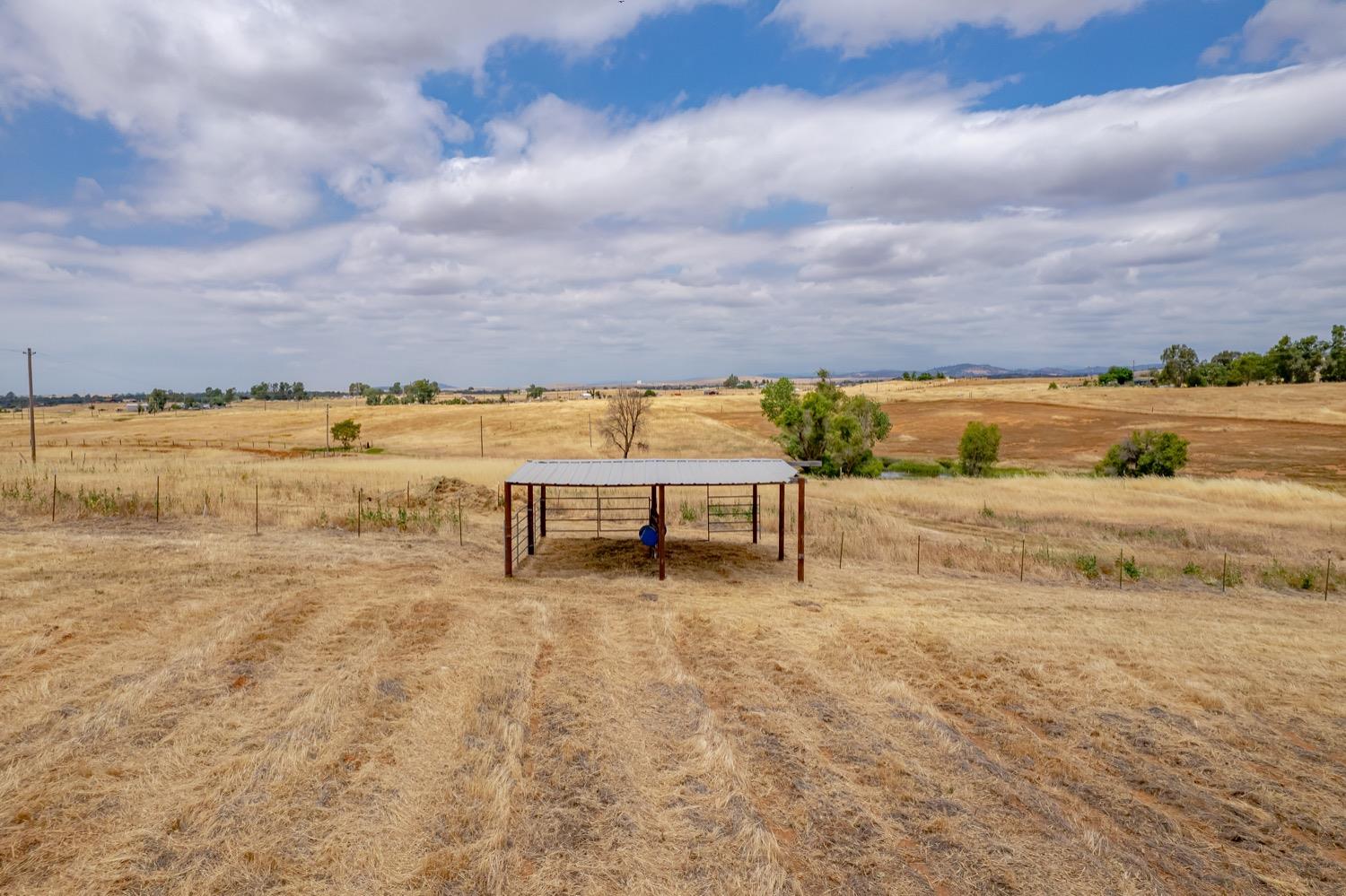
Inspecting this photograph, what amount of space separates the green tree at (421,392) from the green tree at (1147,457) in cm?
11407

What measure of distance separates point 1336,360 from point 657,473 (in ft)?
447

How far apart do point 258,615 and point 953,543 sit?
62.8 ft

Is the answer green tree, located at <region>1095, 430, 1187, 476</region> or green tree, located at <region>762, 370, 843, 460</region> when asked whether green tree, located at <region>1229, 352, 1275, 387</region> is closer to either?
green tree, located at <region>1095, 430, 1187, 476</region>

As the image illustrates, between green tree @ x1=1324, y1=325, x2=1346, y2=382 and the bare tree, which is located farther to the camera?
green tree @ x1=1324, y1=325, x2=1346, y2=382

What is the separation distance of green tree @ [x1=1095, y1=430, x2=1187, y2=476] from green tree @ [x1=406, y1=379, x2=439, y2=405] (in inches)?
4491

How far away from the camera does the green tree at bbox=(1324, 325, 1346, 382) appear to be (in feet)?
351

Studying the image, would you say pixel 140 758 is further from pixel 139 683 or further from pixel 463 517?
pixel 463 517

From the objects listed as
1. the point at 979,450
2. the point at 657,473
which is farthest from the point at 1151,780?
the point at 979,450

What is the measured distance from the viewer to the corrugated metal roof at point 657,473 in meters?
17.1

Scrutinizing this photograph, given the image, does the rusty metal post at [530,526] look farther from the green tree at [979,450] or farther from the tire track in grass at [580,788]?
the green tree at [979,450]

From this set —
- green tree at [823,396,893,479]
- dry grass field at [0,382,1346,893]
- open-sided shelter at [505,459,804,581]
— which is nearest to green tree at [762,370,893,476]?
green tree at [823,396,893,479]

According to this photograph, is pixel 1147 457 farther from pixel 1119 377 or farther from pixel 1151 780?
pixel 1119 377

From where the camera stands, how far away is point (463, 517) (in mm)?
25656

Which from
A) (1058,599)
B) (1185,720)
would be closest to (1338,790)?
(1185,720)
